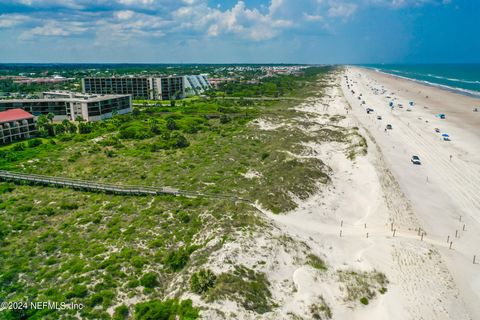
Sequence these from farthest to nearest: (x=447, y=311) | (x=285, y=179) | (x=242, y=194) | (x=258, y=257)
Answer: (x=285, y=179), (x=242, y=194), (x=258, y=257), (x=447, y=311)

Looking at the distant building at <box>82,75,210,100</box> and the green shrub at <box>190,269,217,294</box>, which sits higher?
the distant building at <box>82,75,210,100</box>

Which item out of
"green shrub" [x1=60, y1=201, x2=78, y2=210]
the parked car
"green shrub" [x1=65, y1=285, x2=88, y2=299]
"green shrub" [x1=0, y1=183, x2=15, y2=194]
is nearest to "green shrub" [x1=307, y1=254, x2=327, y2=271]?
"green shrub" [x1=65, y1=285, x2=88, y2=299]

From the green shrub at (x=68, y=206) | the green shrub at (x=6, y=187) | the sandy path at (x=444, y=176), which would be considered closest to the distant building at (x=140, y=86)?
the sandy path at (x=444, y=176)

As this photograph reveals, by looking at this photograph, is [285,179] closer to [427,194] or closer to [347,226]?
[347,226]

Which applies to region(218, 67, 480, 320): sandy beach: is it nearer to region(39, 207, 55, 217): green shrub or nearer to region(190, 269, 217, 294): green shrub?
region(190, 269, 217, 294): green shrub

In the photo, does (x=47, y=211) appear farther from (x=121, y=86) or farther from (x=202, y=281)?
(x=121, y=86)

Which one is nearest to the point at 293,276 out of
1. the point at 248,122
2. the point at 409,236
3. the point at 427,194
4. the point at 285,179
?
the point at 409,236
